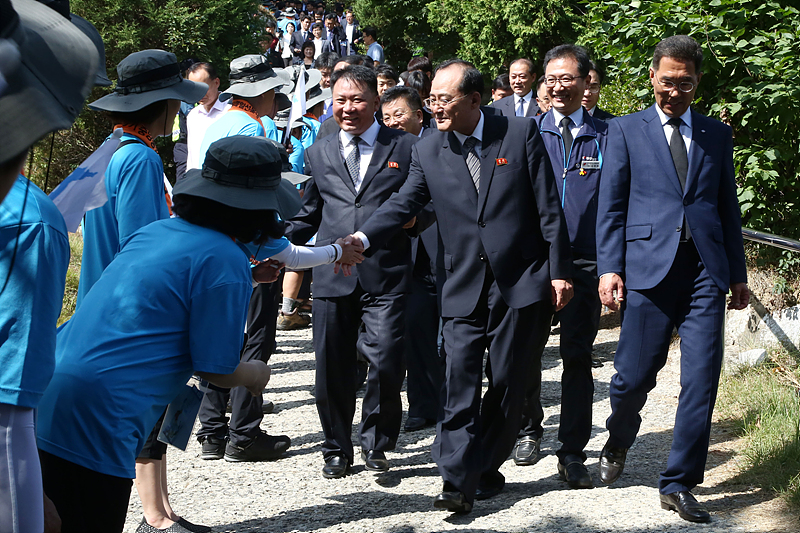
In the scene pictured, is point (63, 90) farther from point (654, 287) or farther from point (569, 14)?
point (569, 14)

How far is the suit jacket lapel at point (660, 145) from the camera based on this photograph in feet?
14.6

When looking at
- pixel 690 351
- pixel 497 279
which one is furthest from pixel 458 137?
pixel 690 351

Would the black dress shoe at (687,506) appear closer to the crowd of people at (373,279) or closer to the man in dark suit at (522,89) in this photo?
the crowd of people at (373,279)

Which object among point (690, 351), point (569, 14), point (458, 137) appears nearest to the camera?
point (690, 351)

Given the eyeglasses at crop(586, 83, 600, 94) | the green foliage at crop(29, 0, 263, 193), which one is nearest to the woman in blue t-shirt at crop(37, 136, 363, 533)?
the eyeglasses at crop(586, 83, 600, 94)

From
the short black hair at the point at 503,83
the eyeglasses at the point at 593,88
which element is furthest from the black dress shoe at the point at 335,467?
the short black hair at the point at 503,83

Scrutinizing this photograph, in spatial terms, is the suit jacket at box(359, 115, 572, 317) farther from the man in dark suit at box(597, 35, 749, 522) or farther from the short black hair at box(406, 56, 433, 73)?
the short black hair at box(406, 56, 433, 73)

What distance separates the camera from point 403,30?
2427 cm

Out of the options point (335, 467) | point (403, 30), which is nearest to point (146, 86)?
point (335, 467)

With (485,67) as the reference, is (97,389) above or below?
below

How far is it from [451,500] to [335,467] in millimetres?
1014

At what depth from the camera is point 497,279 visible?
4.52 m

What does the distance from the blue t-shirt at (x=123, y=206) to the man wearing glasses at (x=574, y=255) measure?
2420mm

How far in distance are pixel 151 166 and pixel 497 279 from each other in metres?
1.86
